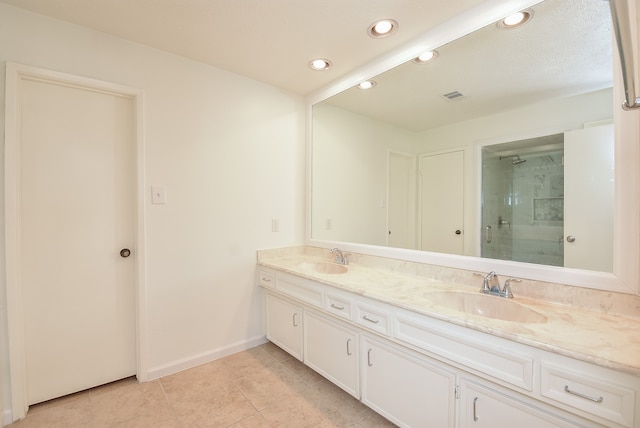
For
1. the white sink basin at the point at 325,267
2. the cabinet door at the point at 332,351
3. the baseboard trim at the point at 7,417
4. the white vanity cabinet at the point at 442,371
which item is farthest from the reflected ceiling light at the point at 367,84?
the baseboard trim at the point at 7,417

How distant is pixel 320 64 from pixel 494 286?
6.43ft

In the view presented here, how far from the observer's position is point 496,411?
1.13 m

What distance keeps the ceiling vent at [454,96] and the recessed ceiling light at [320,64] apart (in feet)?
3.00

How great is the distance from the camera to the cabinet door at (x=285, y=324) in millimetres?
2135

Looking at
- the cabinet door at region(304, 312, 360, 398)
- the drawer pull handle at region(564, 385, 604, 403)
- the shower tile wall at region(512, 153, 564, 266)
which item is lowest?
the cabinet door at region(304, 312, 360, 398)

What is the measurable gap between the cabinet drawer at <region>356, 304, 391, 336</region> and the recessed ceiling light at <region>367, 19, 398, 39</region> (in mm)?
1690

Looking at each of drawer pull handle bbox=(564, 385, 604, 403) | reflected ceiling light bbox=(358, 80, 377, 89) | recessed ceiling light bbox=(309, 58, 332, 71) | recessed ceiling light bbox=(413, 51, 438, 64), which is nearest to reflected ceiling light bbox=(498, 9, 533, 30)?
recessed ceiling light bbox=(413, 51, 438, 64)

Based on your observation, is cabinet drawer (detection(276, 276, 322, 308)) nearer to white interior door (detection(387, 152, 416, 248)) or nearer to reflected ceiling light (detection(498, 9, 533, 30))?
white interior door (detection(387, 152, 416, 248))

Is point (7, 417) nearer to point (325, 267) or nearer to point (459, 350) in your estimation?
point (325, 267)

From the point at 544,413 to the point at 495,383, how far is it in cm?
16

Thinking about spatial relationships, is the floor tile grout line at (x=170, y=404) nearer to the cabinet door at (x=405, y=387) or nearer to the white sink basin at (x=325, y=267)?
the cabinet door at (x=405, y=387)

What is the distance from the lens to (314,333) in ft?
6.51

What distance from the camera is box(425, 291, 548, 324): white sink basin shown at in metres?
1.33

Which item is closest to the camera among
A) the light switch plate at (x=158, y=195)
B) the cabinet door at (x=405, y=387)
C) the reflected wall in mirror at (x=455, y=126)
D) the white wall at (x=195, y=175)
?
the cabinet door at (x=405, y=387)
